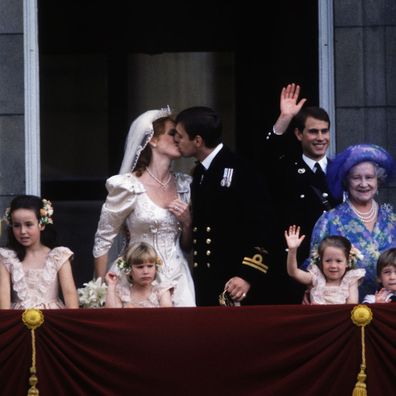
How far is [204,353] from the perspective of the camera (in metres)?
10.6

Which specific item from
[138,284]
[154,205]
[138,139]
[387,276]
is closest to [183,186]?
[154,205]

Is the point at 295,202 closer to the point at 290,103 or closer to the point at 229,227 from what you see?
the point at 229,227

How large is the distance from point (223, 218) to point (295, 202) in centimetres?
57

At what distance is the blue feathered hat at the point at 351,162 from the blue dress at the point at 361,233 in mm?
149

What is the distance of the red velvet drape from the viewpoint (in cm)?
1059

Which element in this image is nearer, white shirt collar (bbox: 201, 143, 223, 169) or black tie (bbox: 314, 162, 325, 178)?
white shirt collar (bbox: 201, 143, 223, 169)

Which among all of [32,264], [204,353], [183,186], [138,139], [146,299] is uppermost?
[138,139]

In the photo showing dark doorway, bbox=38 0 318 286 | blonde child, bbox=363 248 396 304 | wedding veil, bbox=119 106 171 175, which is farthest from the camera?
dark doorway, bbox=38 0 318 286

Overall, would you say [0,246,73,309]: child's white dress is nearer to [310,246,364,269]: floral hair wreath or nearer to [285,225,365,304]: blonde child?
[285,225,365,304]: blonde child

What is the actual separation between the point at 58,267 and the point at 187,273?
3.04 ft

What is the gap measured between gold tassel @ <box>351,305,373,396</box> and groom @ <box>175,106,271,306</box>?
3.85 ft

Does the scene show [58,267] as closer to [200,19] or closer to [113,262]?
[113,262]

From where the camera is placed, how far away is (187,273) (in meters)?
12.2

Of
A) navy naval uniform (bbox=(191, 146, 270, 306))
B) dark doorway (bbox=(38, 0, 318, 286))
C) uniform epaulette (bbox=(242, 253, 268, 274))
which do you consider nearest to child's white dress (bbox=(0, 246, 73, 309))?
navy naval uniform (bbox=(191, 146, 270, 306))
